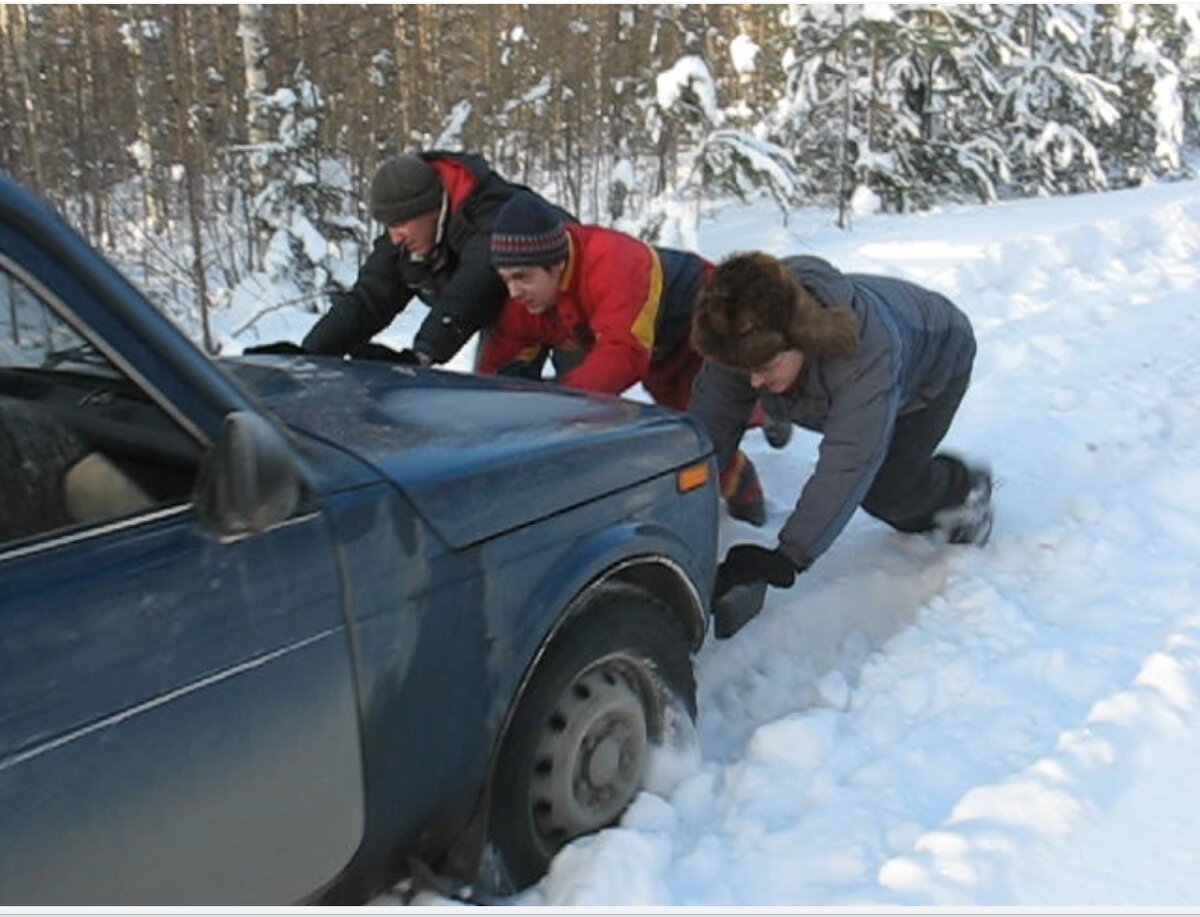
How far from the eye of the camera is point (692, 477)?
2828mm

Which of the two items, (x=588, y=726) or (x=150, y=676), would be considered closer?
(x=150, y=676)

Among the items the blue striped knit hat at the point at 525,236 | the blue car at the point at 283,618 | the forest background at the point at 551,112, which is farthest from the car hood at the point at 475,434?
the forest background at the point at 551,112

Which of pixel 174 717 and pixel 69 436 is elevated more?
pixel 69 436

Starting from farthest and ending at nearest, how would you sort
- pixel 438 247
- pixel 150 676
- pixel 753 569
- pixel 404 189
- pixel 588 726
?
pixel 438 247
pixel 404 189
pixel 753 569
pixel 588 726
pixel 150 676

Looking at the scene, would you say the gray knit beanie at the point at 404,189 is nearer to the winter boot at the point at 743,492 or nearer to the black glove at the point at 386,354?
the black glove at the point at 386,354

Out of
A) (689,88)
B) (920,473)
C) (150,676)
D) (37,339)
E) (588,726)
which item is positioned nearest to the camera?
(150,676)

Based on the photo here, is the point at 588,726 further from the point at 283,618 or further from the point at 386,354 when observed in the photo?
the point at 386,354

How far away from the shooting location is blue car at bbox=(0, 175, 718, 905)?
59.7 inches

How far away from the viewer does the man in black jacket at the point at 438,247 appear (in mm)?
4230

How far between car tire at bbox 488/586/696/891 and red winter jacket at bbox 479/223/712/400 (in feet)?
4.43

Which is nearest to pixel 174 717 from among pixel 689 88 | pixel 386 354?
pixel 386 354

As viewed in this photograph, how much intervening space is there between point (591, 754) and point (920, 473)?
82.1 inches

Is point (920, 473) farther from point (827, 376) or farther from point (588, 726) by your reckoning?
point (588, 726)

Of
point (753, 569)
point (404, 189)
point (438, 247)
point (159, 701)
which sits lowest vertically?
point (753, 569)
